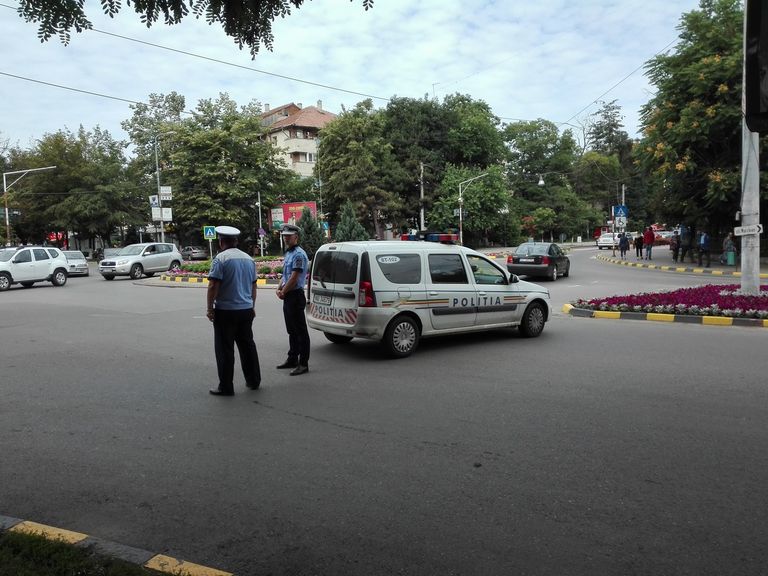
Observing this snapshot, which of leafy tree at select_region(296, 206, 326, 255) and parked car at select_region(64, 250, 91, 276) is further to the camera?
parked car at select_region(64, 250, 91, 276)

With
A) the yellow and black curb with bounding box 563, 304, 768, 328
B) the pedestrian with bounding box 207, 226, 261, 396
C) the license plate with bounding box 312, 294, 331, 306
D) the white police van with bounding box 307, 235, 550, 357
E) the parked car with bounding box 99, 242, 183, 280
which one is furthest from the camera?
the parked car with bounding box 99, 242, 183, 280

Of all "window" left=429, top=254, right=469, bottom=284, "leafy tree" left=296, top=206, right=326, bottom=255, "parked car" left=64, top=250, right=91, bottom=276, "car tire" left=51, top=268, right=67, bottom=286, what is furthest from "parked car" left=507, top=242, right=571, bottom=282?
"parked car" left=64, top=250, right=91, bottom=276

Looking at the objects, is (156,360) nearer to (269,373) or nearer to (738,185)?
(269,373)

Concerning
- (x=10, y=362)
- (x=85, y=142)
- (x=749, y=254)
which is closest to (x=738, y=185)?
(x=749, y=254)

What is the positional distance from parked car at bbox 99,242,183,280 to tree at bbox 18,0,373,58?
2591 cm

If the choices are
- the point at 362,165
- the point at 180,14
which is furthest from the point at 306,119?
the point at 180,14

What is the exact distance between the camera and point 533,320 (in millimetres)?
10266

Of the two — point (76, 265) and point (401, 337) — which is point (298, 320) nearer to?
point (401, 337)

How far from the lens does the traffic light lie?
2299 mm

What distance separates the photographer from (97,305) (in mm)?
16094

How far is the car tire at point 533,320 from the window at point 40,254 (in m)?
21.3

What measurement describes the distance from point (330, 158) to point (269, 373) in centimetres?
4503

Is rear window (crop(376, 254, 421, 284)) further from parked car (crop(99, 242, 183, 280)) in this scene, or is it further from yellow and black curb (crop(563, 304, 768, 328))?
parked car (crop(99, 242, 183, 280))

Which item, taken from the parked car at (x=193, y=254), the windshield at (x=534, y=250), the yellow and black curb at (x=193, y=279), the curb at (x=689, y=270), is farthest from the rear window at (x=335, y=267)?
the parked car at (x=193, y=254)
